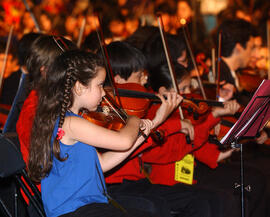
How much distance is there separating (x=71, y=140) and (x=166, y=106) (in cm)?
58

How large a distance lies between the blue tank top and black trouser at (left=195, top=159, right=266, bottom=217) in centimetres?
87

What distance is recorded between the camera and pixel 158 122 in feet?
6.63

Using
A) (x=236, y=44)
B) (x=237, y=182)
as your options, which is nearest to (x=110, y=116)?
(x=237, y=182)

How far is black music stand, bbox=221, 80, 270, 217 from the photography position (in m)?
1.65

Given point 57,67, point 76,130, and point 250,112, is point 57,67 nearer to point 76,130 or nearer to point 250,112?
point 76,130

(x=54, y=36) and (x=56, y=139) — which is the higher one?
(x=54, y=36)

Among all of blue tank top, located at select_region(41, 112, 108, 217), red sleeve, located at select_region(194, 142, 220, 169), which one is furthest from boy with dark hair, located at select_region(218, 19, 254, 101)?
blue tank top, located at select_region(41, 112, 108, 217)

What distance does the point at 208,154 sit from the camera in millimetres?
2420

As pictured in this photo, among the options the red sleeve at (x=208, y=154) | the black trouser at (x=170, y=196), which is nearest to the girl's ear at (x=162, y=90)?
the red sleeve at (x=208, y=154)

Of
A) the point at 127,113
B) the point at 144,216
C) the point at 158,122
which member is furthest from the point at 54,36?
the point at 144,216

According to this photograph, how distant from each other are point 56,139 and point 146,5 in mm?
7738

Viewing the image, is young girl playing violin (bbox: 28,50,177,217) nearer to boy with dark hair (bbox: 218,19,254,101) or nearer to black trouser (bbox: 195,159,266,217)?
black trouser (bbox: 195,159,266,217)

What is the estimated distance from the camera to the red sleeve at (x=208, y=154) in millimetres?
2400

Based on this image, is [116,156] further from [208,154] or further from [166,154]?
Result: [208,154]
